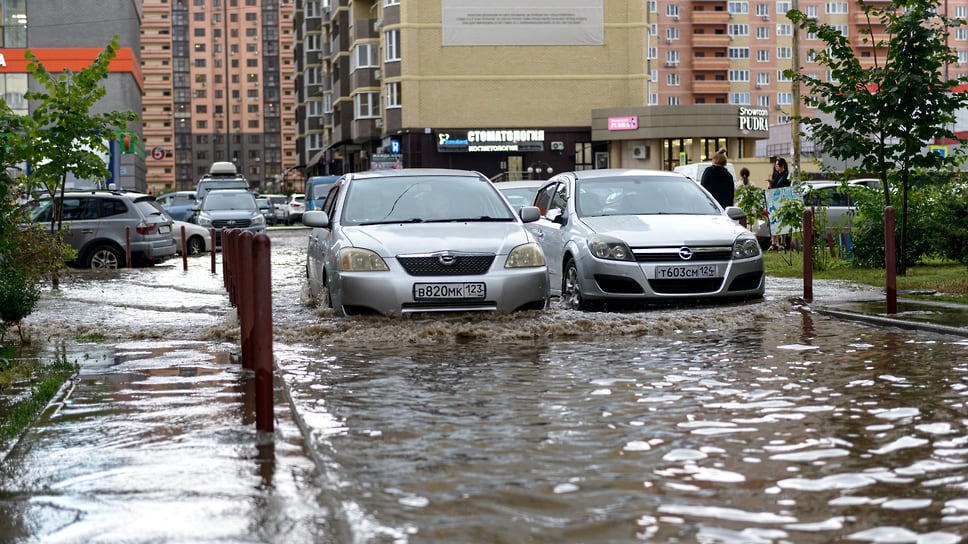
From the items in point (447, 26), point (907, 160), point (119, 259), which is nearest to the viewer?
point (907, 160)

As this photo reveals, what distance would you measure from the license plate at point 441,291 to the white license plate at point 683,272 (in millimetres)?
2294

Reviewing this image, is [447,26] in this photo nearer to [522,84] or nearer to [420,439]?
[522,84]

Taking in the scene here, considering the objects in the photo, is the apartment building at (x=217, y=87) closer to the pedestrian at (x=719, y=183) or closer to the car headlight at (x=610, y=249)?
the pedestrian at (x=719, y=183)

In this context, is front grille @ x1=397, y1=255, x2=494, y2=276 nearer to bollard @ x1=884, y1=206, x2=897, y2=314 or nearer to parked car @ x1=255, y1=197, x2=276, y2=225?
bollard @ x1=884, y1=206, x2=897, y2=314

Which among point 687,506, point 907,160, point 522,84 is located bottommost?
point 687,506

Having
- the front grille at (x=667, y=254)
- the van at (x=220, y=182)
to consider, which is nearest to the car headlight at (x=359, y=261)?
the front grille at (x=667, y=254)

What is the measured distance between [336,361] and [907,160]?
9791 mm

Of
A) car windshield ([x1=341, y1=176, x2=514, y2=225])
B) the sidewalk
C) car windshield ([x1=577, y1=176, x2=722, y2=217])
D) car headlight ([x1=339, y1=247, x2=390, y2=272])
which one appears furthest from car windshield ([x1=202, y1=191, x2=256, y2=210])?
the sidewalk

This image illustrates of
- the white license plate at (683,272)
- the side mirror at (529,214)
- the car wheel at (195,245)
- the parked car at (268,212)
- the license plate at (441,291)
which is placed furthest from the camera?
the parked car at (268,212)

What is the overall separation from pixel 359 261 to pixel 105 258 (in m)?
14.8

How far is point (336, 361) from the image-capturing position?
945 cm

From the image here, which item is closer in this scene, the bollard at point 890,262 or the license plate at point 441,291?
the license plate at point 441,291

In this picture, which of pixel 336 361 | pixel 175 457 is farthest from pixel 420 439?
pixel 336 361

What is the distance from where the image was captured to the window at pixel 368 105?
7481cm
